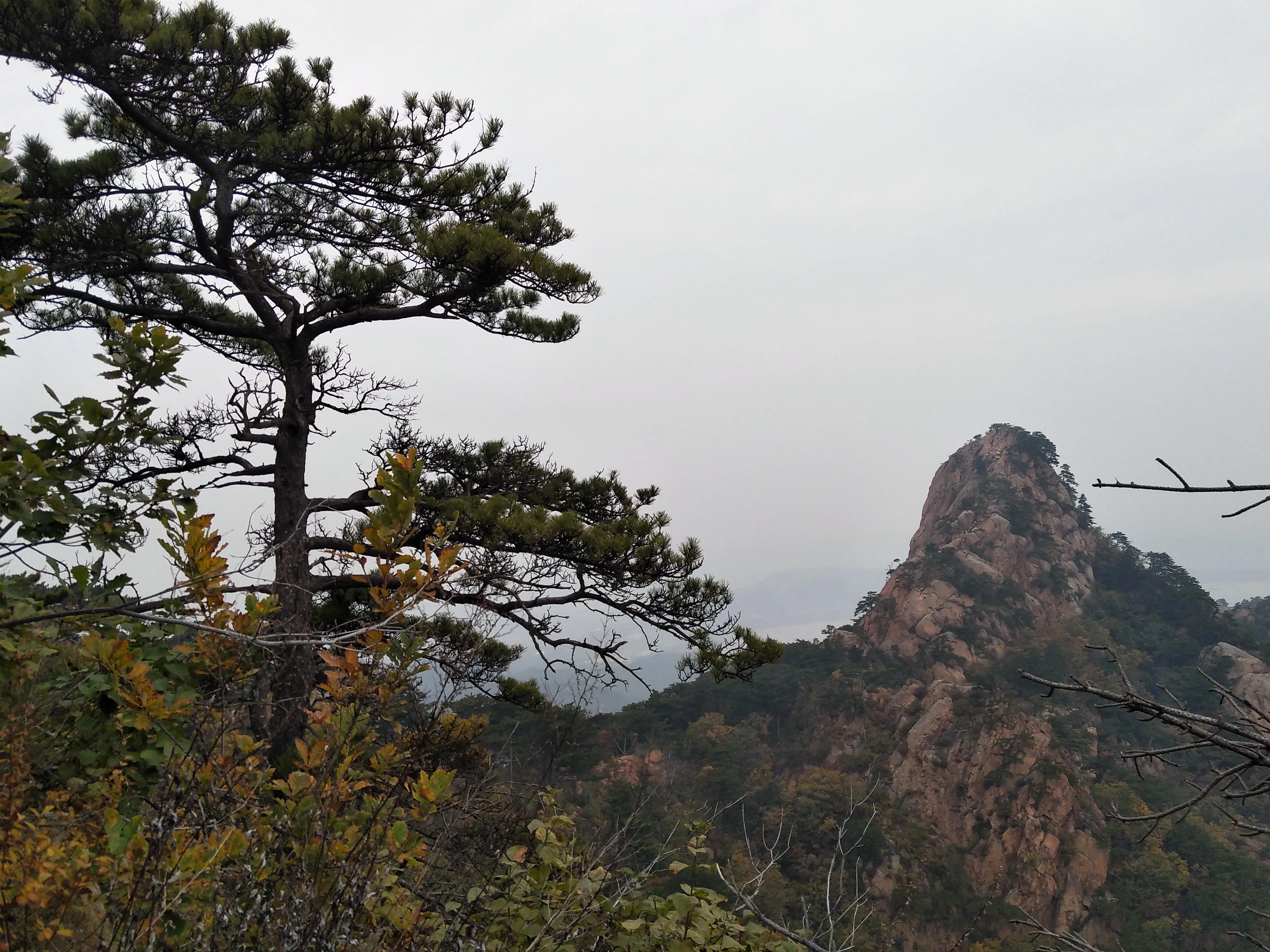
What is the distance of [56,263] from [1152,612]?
2297 inches

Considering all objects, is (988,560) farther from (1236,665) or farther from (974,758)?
(974,758)

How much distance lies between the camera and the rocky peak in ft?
136

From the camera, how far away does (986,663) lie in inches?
1556

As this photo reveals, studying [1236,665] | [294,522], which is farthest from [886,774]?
[294,522]

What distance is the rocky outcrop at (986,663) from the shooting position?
90.8 feet

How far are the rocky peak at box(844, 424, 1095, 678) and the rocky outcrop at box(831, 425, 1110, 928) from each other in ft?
0.29

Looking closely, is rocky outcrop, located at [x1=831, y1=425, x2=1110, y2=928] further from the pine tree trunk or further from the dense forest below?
the pine tree trunk

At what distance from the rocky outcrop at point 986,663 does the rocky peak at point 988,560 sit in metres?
0.09

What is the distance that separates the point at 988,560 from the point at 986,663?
32.1 feet

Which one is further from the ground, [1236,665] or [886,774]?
[1236,665]

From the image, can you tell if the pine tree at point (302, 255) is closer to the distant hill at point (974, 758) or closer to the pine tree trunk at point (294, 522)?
the pine tree trunk at point (294, 522)

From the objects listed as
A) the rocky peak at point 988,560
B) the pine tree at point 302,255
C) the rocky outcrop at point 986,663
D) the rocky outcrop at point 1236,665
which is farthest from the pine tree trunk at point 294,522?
the rocky peak at point 988,560

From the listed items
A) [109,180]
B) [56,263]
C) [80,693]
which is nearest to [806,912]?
[80,693]

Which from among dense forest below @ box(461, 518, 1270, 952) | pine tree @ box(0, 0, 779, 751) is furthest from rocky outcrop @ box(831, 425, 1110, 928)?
pine tree @ box(0, 0, 779, 751)
